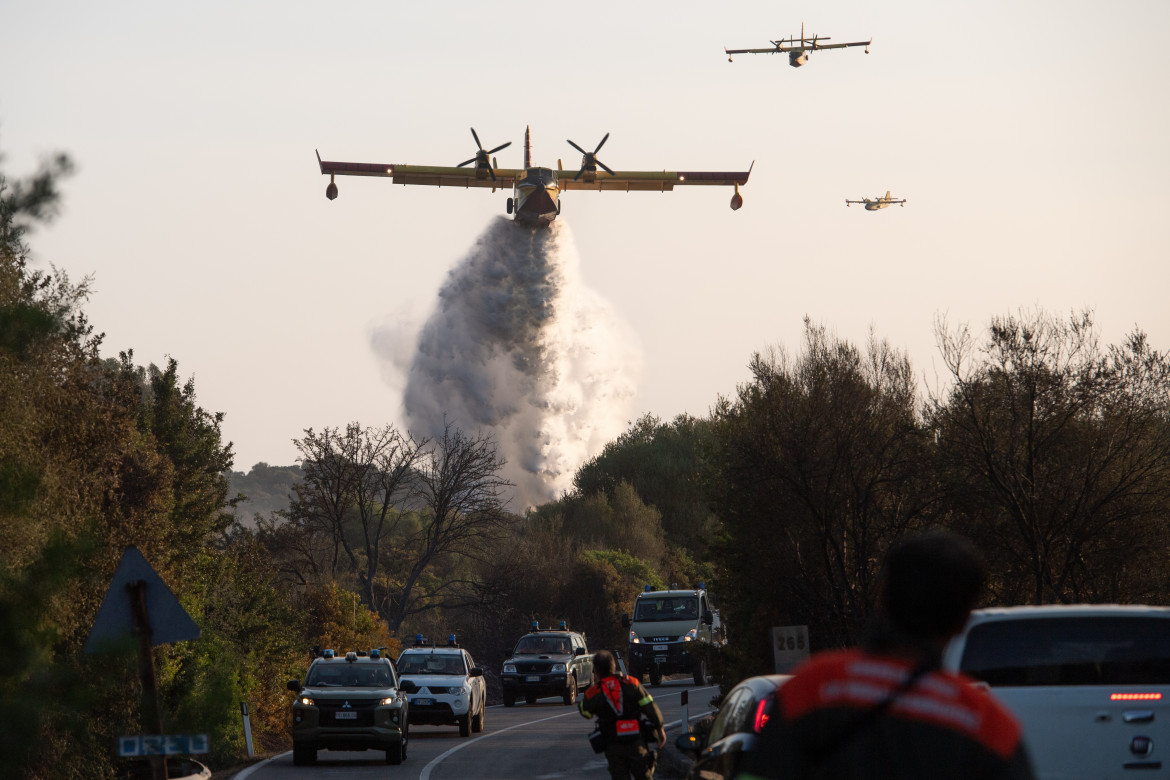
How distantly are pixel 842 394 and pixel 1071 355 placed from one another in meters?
3.88

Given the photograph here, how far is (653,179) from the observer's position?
2408 inches

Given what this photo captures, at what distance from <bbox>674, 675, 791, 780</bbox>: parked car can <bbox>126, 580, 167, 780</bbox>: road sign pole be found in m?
3.51

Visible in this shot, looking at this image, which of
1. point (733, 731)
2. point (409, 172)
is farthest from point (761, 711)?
point (409, 172)

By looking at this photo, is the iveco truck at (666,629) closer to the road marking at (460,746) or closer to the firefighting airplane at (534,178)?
the road marking at (460,746)

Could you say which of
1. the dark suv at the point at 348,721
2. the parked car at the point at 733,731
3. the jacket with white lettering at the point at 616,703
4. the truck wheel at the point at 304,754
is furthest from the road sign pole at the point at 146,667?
the truck wheel at the point at 304,754

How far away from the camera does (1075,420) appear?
19.2m

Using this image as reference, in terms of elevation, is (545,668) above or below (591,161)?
below

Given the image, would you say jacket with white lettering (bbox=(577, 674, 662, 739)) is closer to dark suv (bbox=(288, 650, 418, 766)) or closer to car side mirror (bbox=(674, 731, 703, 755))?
car side mirror (bbox=(674, 731, 703, 755))

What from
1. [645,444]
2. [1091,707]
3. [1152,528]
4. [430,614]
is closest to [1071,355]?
[1152,528]

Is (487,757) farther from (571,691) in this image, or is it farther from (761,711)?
(571,691)

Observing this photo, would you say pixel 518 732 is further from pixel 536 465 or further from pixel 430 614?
pixel 536 465

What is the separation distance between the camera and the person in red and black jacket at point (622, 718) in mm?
11148

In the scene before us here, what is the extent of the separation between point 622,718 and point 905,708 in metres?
8.70

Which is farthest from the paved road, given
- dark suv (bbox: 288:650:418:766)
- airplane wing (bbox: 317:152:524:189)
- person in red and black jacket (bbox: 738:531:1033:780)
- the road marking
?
airplane wing (bbox: 317:152:524:189)
